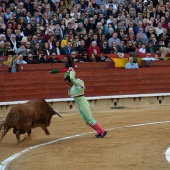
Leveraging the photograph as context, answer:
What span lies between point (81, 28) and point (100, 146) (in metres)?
7.07

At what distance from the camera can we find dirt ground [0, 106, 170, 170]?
8516 millimetres

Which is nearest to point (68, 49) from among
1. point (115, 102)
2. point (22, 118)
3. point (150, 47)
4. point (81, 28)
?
point (81, 28)

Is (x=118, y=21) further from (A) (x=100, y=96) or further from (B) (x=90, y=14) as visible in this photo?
(A) (x=100, y=96)

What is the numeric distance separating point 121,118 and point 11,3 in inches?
186

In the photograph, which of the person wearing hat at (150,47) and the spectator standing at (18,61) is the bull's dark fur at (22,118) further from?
the person wearing hat at (150,47)

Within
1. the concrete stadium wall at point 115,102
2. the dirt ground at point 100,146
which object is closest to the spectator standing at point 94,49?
the concrete stadium wall at point 115,102

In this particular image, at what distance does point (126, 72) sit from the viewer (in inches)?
657

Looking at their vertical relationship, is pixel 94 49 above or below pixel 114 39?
below

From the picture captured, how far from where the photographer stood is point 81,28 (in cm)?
1675

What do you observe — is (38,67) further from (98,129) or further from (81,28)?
(98,129)

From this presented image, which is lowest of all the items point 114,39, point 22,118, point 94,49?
point 22,118

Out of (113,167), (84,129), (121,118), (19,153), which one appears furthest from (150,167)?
(121,118)

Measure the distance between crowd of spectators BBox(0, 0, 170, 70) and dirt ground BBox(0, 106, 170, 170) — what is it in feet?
7.25

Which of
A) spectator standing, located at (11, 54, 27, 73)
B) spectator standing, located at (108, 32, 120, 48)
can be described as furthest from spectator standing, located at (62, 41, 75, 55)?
spectator standing, located at (108, 32, 120, 48)
